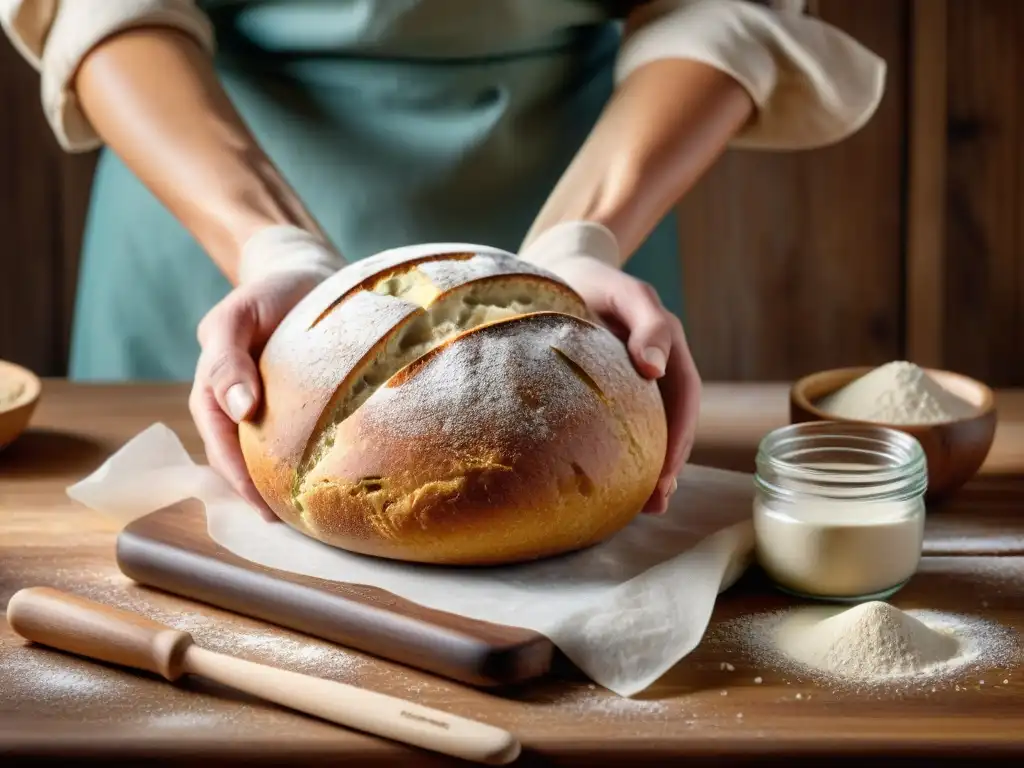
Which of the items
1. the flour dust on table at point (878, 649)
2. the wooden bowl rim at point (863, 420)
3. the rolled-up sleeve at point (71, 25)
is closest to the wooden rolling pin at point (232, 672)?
the flour dust on table at point (878, 649)

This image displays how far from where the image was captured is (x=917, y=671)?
954 millimetres

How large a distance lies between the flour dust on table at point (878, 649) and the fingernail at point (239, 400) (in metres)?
0.42

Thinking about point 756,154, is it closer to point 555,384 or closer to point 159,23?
point 159,23

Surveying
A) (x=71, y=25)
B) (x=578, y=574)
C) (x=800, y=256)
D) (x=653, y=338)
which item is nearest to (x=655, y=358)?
(x=653, y=338)

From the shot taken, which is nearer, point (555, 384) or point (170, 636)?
point (170, 636)

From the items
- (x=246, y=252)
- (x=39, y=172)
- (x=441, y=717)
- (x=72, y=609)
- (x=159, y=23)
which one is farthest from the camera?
(x=39, y=172)

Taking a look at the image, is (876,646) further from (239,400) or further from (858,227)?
(858,227)

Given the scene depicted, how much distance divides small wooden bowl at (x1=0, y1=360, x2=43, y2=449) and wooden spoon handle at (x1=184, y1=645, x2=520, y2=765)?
1.88 feet

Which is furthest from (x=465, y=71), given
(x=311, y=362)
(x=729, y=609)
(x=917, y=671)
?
(x=917, y=671)

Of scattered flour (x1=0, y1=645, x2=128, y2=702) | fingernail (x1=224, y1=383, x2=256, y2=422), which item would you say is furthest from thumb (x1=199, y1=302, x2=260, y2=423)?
scattered flour (x1=0, y1=645, x2=128, y2=702)

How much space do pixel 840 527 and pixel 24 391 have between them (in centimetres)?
91

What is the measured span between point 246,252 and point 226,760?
639 millimetres

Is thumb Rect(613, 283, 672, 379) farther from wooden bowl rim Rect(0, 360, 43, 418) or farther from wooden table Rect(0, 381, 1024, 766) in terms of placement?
wooden bowl rim Rect(0, 360, 43, 418)

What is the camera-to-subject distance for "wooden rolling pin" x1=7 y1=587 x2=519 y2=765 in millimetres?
852
